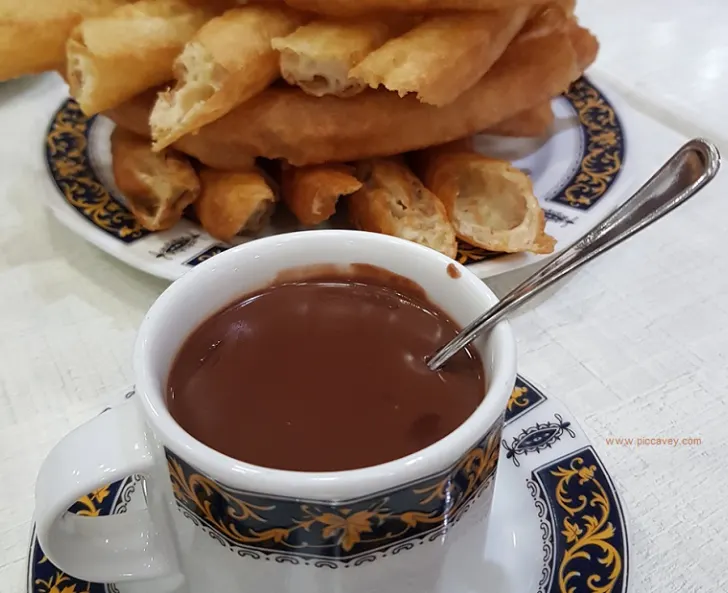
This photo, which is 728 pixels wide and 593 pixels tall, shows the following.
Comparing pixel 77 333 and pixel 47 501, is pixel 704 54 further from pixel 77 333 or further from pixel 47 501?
pixel 47 501

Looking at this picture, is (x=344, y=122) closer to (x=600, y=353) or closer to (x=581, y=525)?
(x=600, y=353)

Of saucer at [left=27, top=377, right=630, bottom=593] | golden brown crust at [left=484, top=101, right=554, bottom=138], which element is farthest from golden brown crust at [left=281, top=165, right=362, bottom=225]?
saucer at [left=27, top=377, right=630, bottom=593]

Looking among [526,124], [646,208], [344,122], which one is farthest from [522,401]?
[526,124]

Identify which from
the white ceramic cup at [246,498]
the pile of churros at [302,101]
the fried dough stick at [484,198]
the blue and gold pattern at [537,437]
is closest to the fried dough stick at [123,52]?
the pile of churros at [302,101]

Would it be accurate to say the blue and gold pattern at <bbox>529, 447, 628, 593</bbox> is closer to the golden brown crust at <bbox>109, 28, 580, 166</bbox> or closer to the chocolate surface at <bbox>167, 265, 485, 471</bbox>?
the chocolate surface at <bbox>167, 265, 485, 471</bbox>

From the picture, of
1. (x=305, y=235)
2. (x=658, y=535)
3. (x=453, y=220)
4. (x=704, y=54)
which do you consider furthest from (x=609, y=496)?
(x=704, y=54)

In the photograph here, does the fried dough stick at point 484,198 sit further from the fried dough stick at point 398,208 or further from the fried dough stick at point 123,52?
the fried dough stick at point 123,52

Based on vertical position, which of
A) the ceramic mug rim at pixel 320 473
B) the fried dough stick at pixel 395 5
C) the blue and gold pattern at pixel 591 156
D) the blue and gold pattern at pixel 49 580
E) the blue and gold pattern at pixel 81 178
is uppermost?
the fried dough stick at pixel 395 5
